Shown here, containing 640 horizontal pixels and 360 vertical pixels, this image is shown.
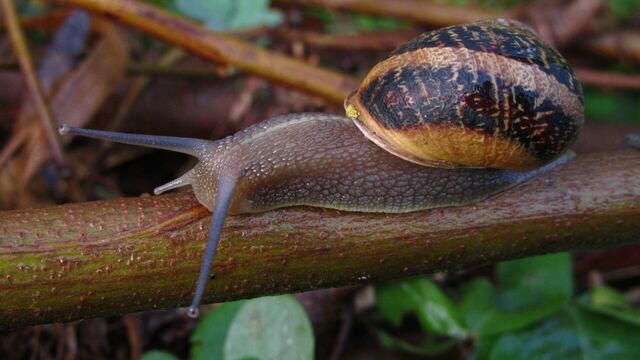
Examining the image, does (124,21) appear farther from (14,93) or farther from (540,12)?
(540,12)

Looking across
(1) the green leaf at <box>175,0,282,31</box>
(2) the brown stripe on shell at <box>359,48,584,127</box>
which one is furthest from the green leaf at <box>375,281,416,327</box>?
(1) the green leaf at <box>175,0,282,31</box>

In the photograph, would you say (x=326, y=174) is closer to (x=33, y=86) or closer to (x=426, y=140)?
(x=426, y=140)

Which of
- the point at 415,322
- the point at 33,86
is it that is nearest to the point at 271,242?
the point at 415,322

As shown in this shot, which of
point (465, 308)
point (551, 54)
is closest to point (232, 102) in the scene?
point (465, 308)

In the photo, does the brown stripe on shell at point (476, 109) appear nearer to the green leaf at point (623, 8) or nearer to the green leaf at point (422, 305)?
the green leaf at point (422, 305)

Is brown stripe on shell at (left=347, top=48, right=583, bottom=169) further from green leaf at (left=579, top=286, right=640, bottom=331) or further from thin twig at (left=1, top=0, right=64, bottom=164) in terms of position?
thin twig at (left=1, top=0, right=64, bottom=164)

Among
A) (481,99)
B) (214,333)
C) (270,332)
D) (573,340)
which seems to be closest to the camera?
(481,99)

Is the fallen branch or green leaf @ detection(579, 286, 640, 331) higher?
the fallen branch
